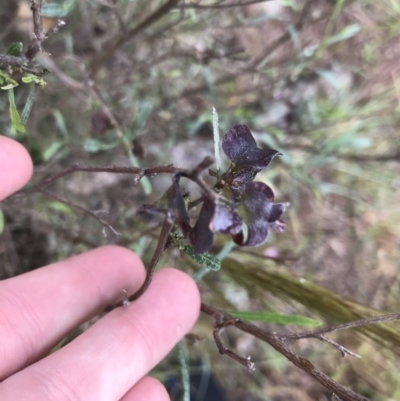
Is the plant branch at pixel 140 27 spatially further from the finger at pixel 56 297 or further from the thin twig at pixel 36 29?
the finger at pixel 56 297

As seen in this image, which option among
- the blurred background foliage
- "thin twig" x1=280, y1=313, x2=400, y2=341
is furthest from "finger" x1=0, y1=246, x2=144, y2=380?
"thin twig" x1=280, y1=313, x2=400, y2=341

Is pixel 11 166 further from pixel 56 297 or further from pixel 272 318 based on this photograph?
pixel 272 318

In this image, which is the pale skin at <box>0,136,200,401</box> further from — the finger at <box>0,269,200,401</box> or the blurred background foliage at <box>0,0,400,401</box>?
the blurred background foliage at <box>0,0,400,401</box>

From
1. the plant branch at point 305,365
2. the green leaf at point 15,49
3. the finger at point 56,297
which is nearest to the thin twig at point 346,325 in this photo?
the plant branch at point 305,365

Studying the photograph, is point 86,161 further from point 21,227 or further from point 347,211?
point 347,211

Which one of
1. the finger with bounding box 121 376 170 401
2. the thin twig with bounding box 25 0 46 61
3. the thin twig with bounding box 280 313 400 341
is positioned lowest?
the finger with bounding box 121 376 170 401

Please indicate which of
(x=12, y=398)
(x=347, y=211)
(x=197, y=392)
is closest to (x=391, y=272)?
(x=347, y=211)
